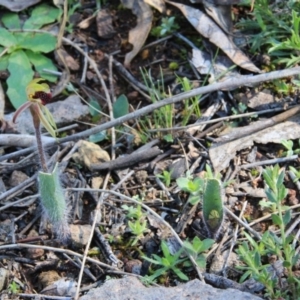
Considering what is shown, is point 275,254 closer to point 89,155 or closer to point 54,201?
point 54,201

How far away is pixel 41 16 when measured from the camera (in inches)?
145

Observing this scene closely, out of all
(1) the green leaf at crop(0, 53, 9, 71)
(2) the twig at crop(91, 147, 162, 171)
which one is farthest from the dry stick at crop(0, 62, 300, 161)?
(1) the green leaf at crop(0, 53, 9, 71)

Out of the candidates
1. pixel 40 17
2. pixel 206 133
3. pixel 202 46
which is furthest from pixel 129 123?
pixel 40 17

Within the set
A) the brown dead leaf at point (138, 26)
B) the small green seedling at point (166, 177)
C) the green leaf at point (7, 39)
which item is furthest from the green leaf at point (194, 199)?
the green leaf at point (7, 39)

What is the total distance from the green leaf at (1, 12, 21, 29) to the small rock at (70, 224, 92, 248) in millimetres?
1404

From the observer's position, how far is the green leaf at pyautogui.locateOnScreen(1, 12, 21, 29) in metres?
3.65

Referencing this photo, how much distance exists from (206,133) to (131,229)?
0.67 metres

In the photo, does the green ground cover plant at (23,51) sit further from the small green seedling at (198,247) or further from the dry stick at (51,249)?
the small green seedling at (198,247)

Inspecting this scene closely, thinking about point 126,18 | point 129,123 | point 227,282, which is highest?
point 126,18

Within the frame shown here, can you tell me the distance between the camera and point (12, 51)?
3.53 m

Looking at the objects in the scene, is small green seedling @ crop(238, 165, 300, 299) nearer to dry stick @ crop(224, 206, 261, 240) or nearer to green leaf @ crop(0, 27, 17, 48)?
dry stick @ crop(224, 206, 261, 240)

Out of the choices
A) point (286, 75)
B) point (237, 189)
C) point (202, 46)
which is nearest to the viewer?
point (237, 189)

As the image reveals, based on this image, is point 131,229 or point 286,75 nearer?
point 131,229

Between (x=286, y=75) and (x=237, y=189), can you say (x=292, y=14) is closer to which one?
(x=286, y=75)
